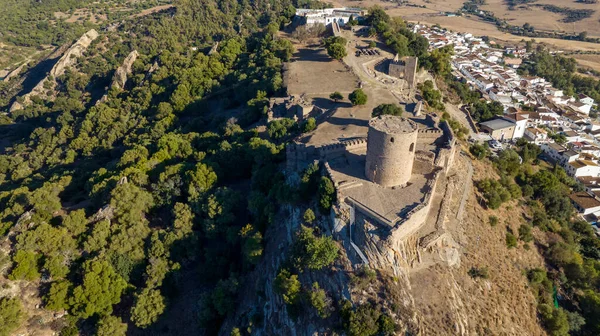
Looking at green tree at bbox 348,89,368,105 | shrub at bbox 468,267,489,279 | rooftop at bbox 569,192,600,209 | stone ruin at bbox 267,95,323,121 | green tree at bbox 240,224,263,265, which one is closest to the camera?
shrub at bbox 468,267,489,279

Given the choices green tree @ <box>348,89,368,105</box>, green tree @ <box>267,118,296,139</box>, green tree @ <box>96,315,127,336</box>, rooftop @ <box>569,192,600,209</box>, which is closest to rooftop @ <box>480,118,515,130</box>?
rooftop @ <box>569,192,600,209</box>

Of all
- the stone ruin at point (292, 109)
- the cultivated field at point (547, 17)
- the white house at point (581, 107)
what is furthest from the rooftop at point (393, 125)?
the cultivated field at point (547, 17)

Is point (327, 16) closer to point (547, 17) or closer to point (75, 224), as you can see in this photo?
point (75, 224)

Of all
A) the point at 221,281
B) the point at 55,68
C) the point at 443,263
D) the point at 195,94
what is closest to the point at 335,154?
the point at 443,263

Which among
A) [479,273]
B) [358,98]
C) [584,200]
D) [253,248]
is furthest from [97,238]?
[584,200]

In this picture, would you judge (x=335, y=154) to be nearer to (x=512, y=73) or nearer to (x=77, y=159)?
(x=77, y=159)

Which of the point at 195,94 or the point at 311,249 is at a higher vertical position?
the point at 311,249

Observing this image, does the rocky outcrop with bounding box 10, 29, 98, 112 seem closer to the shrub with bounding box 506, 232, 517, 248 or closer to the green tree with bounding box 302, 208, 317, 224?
the green tree with bounding box 302, 208, 317, 224
